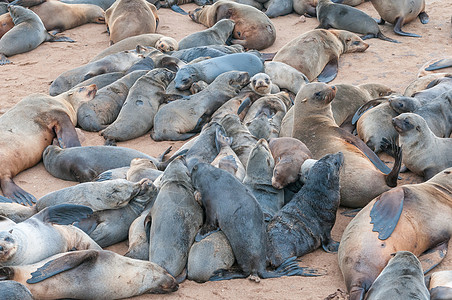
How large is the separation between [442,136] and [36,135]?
14.6ft

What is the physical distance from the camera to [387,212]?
4.61 m

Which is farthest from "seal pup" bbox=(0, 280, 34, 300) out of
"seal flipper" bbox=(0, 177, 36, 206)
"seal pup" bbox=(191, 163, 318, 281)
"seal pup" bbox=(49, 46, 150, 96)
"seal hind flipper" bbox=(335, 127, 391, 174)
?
"seal pup" bbox=(49, 46, 150, 96)

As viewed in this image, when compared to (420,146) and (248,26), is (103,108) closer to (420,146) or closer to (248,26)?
(248,26)

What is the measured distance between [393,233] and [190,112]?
3.40 meters

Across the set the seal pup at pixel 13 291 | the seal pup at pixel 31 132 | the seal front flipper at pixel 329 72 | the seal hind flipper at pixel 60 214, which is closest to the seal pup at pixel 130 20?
the seal pup at pixel 31 132

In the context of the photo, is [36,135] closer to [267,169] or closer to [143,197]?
[143,197]

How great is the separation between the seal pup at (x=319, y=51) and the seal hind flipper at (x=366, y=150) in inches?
104

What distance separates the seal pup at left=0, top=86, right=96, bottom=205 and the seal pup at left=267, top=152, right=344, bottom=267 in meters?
2.63

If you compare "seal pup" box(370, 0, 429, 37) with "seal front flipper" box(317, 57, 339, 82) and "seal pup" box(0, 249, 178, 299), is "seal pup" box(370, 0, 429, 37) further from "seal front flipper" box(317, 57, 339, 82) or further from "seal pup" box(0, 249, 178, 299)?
"seal pup" box(0, 249, 178, 299)

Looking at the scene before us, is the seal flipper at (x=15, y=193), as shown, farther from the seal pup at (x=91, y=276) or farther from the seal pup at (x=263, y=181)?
the seal pup at (x=263, y=181)

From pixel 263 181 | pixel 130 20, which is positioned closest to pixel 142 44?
pixel 130 20

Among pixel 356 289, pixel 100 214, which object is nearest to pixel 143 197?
pixel 100 214

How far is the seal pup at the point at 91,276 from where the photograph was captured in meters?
3.96

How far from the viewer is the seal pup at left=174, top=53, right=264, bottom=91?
25.8 ft
